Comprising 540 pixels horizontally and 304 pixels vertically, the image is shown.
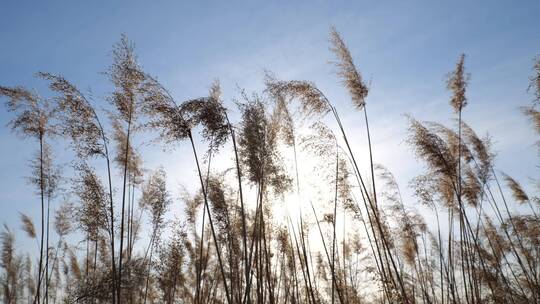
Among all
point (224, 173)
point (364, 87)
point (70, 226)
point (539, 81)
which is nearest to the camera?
point (539, 81)

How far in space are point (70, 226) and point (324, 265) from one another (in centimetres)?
631

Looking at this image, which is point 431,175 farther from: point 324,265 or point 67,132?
point 67,132

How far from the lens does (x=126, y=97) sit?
4.64m

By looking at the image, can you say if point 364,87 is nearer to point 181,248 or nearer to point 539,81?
point 539,81

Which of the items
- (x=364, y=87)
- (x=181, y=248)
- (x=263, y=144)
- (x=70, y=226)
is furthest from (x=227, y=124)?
(x=70, y=226)

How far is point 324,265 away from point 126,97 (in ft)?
17.2

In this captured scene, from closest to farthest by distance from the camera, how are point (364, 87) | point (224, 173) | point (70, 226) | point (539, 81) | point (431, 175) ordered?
point (539, 81)
point (364, 87)
point (224, 173)
point (431, 175)
point (70, 226)

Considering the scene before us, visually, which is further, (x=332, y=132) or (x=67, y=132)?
(x=332, y=132)

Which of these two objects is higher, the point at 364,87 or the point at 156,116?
the point at 364,87

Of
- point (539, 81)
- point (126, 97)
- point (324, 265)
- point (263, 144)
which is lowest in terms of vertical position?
point (324, 265)

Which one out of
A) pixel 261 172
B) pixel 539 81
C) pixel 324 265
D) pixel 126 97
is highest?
pixel 126 97

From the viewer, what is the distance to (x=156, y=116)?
14.2 ft

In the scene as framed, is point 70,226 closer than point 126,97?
No

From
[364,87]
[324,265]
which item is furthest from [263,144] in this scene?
[324,265]
